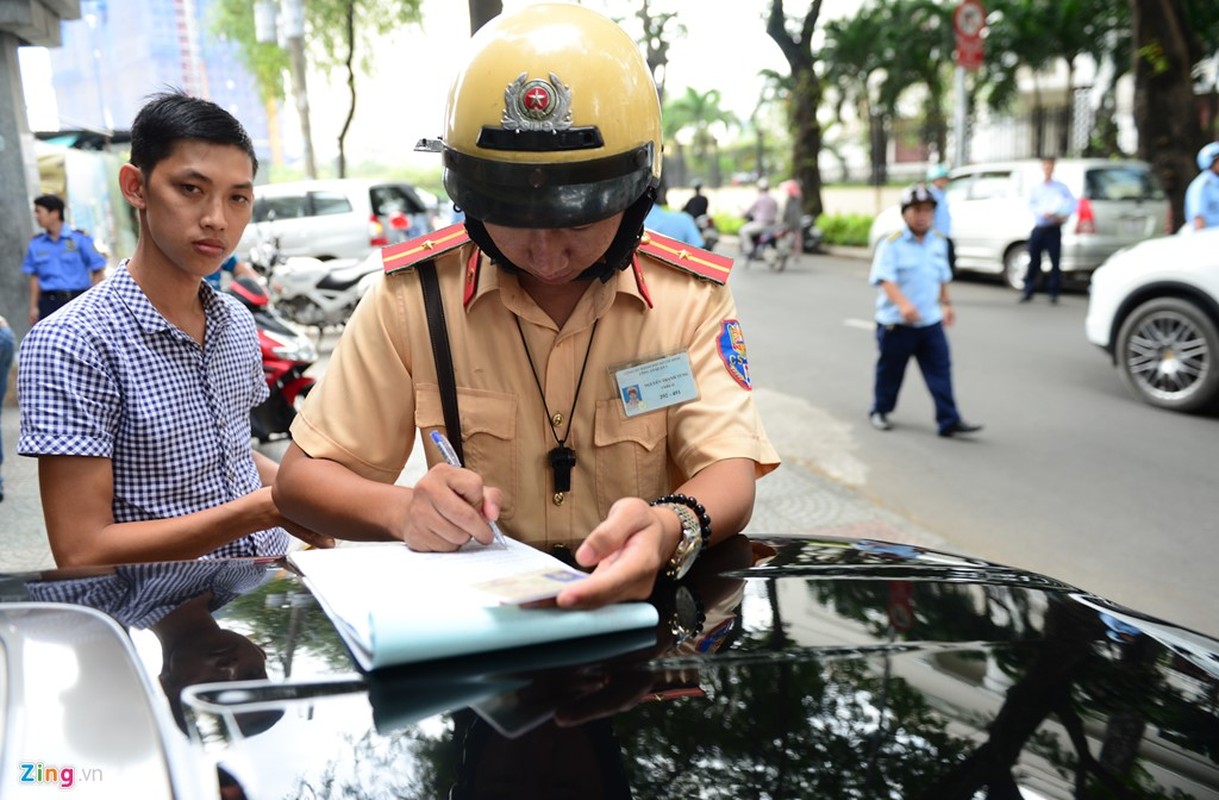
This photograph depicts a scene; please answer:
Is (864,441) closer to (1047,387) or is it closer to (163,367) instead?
(1047,387)

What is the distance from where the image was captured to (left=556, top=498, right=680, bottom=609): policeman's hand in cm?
128

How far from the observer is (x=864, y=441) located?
22.4ft

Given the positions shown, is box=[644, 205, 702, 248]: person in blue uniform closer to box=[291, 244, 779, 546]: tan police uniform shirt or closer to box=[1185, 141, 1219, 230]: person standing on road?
box=[291, 244, 779, 546]: tan police uniform shirt

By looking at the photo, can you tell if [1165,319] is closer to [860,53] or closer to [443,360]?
[443,360]

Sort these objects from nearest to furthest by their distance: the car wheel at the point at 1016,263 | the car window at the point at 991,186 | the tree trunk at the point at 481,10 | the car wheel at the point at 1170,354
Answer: the tree trunk at the point at 481,10, the car wheel at the point at 1170,354, the car wheel at the point at 1016,263, the car window at the point at 991,186

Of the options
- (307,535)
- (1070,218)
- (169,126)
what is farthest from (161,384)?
(1070,218)

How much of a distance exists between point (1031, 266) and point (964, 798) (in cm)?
1283

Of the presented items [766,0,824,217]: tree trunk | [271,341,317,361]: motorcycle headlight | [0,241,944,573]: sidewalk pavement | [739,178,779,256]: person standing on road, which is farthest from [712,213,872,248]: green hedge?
[271,341,317,361]: motorcycle headlight

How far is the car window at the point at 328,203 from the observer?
49.9 ft

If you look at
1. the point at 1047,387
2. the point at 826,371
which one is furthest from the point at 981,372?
the point at 826,371

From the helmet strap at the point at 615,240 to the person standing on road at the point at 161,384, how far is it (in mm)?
774

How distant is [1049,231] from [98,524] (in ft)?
41.5

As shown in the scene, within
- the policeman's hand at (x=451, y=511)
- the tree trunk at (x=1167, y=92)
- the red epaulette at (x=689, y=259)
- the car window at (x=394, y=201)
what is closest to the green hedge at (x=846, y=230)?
the tree trunk at (x=1167, y=92)

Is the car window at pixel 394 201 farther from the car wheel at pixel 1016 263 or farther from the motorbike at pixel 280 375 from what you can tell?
the motorbike at pixel 280 375
